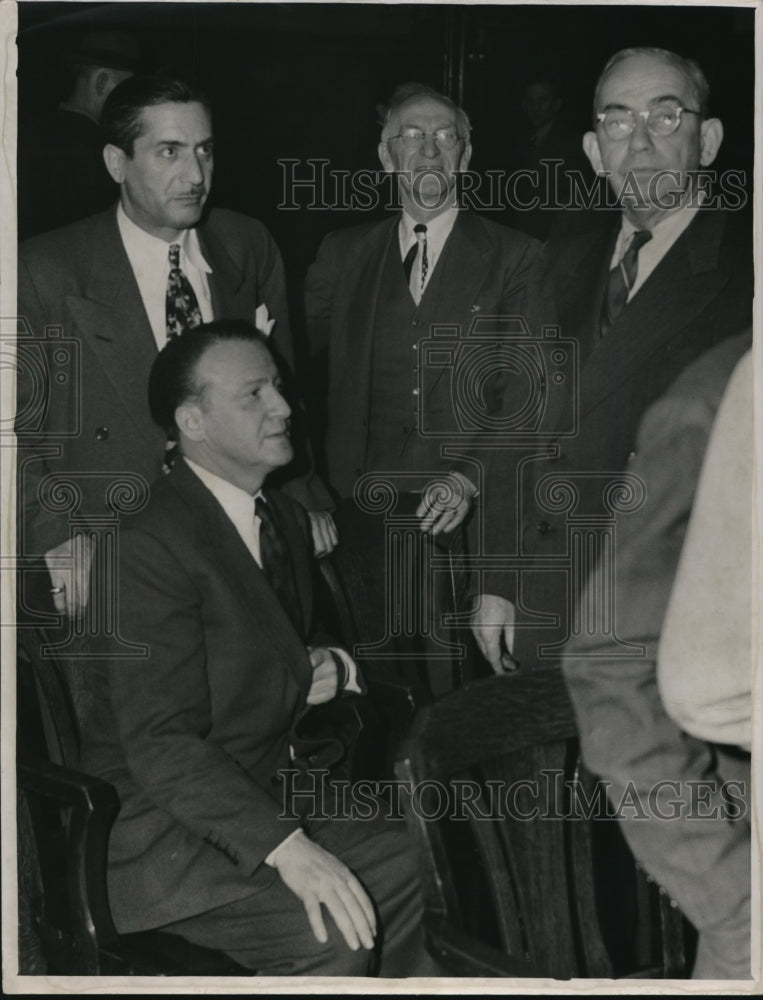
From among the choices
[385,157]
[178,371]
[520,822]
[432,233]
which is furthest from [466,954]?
[385,157]

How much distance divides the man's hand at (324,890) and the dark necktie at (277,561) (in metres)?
0.51

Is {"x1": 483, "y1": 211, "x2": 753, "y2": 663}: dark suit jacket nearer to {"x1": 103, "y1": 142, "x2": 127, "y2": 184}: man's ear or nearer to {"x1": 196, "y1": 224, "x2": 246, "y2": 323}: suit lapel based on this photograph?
{"x1": 196, "y1": 224, "x2": 246, "y2": 323}: suit lapel

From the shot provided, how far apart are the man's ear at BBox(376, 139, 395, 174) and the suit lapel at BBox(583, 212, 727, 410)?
25.1 inches

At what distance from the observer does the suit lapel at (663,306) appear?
302cm

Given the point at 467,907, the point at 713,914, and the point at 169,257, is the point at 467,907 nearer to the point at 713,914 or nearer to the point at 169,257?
the point at 713,914

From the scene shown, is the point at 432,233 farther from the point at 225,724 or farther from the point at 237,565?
the point at 225,724

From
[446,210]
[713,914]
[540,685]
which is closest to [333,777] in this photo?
[540,685]

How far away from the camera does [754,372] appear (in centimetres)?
307

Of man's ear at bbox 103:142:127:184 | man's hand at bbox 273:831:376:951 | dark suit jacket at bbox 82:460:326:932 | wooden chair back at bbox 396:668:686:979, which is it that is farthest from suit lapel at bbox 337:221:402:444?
man's hand at bbox 273:831:376:951

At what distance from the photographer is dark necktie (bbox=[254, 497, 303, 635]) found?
2996mm

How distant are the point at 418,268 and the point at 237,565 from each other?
0.83 metres

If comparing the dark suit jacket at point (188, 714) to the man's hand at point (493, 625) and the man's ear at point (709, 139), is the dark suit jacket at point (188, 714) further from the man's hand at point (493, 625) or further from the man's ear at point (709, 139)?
the man's ear at point (709, 139)

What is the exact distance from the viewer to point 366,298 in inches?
121

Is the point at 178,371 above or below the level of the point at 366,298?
below
